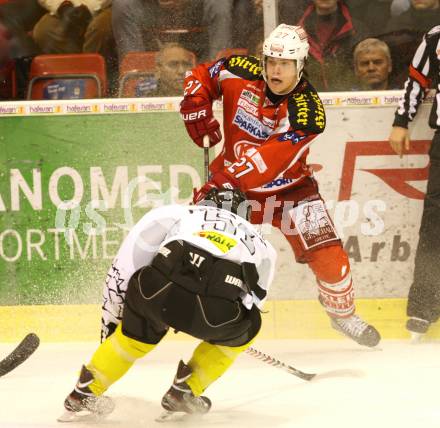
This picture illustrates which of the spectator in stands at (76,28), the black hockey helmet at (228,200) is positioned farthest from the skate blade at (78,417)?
the spectator in stands at (76,28)

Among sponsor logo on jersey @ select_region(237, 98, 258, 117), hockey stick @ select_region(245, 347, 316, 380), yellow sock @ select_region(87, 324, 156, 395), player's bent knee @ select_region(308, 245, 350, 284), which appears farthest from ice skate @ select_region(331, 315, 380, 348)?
yellow sock @ select_region(87, 324, 156, 395)

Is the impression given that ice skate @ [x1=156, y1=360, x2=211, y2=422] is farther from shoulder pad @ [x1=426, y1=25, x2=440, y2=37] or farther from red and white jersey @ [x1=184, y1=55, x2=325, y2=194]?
shoulder pad @ [x1=426, y1=25, x2=440, y2=37]

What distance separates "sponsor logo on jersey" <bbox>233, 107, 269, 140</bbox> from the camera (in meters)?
4.30

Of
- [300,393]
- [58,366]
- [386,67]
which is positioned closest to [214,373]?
[300,393]

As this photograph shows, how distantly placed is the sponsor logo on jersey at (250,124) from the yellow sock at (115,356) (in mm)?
1441

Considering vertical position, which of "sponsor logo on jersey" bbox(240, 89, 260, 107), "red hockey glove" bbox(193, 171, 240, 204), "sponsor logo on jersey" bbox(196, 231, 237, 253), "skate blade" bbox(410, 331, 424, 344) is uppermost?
"sponsor logo on jersey" bbox(240, 89, 260, 107)

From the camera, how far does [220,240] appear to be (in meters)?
3.02

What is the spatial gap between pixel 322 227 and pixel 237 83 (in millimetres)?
713

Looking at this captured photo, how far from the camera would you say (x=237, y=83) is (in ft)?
14.3

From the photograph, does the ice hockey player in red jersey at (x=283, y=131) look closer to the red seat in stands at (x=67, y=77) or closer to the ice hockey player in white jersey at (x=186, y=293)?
the red seat in stands at (x=67, y=77)

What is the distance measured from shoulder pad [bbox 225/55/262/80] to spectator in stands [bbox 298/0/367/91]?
0.65 meters

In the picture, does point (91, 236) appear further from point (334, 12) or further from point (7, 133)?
point (334, 12)

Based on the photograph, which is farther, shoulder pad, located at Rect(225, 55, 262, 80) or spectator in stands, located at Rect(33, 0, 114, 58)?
spectator in stands, located at Rect(33, 0, 114, 58)

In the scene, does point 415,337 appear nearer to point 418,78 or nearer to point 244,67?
point 418,78
